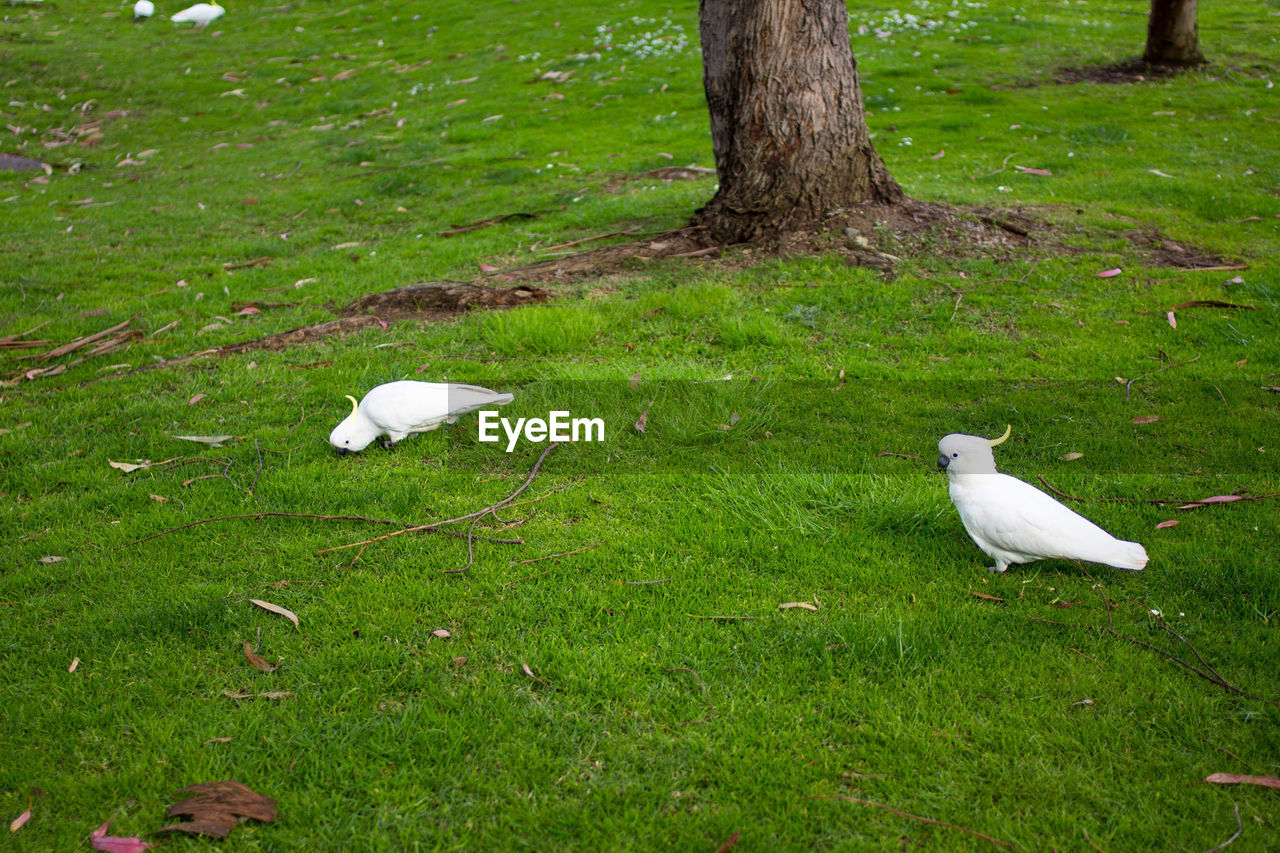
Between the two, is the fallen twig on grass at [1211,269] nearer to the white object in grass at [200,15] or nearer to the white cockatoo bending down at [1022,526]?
the white cockatoo bending down at [1022,526]

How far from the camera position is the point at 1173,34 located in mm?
13352

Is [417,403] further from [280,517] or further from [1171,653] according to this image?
[1171,653]

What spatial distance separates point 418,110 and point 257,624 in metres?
13.6

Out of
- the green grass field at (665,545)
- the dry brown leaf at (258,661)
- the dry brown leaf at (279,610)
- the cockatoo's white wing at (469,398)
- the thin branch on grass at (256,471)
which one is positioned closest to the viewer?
the green grass field at (665,545)

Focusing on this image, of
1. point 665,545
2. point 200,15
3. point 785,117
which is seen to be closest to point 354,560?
point 665,545

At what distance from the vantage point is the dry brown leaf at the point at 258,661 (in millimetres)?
3189

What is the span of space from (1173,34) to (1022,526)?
1405cm

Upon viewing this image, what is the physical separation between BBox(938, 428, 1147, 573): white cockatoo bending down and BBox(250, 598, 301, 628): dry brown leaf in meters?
2.88

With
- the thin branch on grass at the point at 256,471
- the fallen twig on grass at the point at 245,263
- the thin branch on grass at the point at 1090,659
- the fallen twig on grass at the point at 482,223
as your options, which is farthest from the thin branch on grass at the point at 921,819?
the fallen twig on grass at the point at 245,263

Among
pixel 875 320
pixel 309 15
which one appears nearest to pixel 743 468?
pixel 875 320

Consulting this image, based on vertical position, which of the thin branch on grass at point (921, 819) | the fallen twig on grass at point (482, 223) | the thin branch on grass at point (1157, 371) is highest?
the fallen twig on grass at point (482, 223)

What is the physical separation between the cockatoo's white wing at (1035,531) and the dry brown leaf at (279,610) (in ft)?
9.49

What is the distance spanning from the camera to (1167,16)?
13.3 m

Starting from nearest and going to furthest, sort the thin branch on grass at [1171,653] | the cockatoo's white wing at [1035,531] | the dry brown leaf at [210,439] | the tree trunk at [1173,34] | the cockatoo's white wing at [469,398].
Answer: the thin branch on grass at [1171,653], the cockatoo's white wing at [1035,531], the cockatoo's white wing at [469,398], the dry brown leaf at [210,439], the tree trunk at [1173,34]
